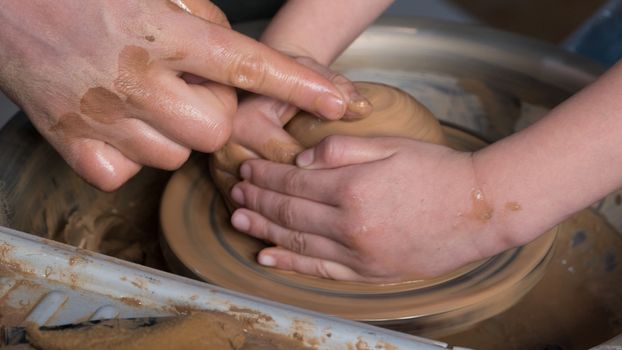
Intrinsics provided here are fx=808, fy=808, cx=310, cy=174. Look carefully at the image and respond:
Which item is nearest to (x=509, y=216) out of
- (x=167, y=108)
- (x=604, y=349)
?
(x=604, y=349)

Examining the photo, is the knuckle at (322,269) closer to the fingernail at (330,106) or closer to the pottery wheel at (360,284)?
the pottery wheel at (360,284)

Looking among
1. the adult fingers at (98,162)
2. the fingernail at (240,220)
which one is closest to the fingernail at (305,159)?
the fingernail at (240,220)

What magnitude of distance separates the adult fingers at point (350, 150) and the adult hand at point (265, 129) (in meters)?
0.05

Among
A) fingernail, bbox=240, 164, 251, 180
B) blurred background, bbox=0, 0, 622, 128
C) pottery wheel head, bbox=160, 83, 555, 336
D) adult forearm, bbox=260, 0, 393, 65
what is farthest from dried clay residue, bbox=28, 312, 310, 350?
blurred background, bbox=0, 0, 622, 128

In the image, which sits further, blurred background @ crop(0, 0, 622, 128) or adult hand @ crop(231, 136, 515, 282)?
blurred background @ crop(0, 0, 622, 128)

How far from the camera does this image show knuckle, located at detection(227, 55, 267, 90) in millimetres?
884

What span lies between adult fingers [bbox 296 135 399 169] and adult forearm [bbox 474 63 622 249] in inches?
4.4

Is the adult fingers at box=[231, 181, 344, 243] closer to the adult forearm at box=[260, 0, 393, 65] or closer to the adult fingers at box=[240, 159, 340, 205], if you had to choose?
the adult fingers at box=[240, 159, 340, 205]

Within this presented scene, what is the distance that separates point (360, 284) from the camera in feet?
3.26

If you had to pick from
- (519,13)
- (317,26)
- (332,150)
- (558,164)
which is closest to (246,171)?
Answer: (332,150)

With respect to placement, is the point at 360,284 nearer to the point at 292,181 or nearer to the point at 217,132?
the point at 292,181

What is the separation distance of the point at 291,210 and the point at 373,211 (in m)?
0.11

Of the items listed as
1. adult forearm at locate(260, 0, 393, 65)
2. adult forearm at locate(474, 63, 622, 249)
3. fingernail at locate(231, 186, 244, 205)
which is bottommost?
fingernail at locate(231, 186, 244, 205)

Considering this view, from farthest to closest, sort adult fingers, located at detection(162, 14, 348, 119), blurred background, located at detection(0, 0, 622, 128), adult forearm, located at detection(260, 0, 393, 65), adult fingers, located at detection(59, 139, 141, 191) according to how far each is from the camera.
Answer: blurred background, located at detection(0, 0, 622, 128) → adult forearm, located at detection(260, 0, 393, 65) → adult fingers, located at detection(59, 139, 141, 191) → adult fingers, located at detection(162, 14, 348, 119)
